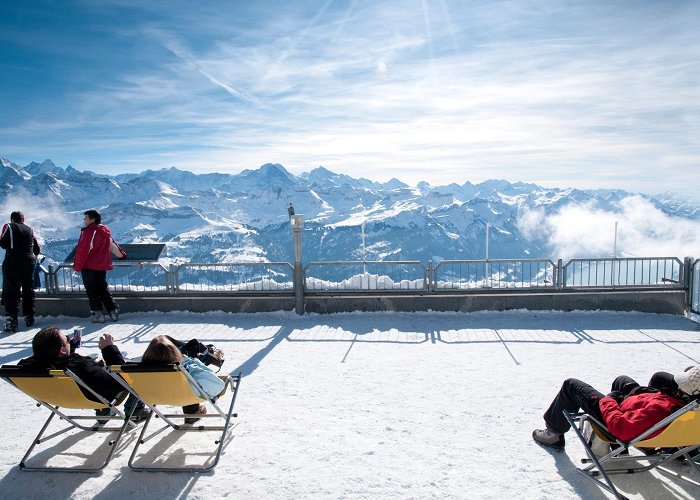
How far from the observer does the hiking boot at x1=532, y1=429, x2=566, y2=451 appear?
15.2ft

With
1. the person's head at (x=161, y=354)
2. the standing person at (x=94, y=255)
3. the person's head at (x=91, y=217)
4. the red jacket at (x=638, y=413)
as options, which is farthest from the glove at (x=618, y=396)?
the person's head at (x=91, y=217)

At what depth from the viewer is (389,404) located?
589 centimetres

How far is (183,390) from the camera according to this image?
4.40 meters

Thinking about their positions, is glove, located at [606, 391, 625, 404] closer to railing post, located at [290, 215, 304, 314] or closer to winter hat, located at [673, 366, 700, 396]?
winter hat, located at [673, 366, 700, 396]

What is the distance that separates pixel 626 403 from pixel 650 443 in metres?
0.32

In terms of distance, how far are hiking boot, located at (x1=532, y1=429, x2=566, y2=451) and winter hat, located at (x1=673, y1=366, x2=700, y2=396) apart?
1.36 meters

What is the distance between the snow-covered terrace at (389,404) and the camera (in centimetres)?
417

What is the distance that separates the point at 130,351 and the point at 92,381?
4256mm

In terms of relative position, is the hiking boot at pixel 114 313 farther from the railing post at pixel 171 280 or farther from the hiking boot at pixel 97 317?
the railing post at pixel 171 280

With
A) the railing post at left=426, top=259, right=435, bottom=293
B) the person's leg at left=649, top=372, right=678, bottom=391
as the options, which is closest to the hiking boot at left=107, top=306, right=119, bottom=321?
the railing post at left=426, top=259, right=435, bottom=293

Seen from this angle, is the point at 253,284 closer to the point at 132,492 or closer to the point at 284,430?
the point at 284,430

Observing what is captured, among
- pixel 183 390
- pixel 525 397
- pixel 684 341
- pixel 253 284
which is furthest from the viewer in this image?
pixel 253 284

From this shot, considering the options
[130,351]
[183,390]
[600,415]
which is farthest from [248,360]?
[600,415]

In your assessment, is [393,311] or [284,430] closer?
[284,430]
